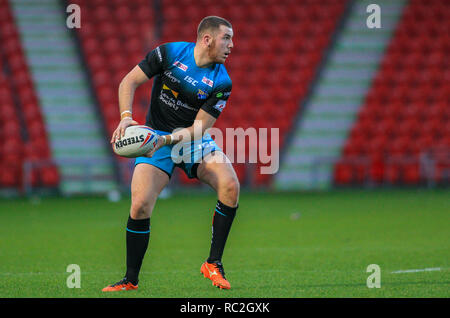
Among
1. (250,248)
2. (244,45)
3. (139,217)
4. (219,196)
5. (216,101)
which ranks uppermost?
(244,45)

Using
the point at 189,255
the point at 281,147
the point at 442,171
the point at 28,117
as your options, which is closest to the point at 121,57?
the point at 28,117

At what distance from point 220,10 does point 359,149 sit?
5.43 meters

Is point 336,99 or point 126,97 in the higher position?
point 126,97

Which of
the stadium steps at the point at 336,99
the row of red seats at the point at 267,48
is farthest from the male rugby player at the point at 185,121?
the row of red seats at the point at 267,48

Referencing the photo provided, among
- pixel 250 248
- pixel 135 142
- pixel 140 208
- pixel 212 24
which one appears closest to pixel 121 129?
pixel 135 142

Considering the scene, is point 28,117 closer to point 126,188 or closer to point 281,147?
point 126,188

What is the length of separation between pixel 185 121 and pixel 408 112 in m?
13.0

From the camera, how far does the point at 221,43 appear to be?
543 centimetres

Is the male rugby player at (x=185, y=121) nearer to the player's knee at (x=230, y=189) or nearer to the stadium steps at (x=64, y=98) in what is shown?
the player's knee at (x=230, y=189)

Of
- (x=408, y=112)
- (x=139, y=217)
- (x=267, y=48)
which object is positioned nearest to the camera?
(x=139, y=217)

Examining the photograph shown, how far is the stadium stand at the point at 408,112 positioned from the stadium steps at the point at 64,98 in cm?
581

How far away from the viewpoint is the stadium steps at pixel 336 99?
16750mm

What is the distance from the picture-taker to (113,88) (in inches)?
670

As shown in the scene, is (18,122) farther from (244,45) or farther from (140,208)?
(140,208)
